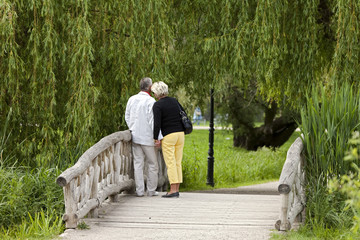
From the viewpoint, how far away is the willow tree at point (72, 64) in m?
10.4

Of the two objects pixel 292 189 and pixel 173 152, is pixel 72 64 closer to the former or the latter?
pixel 173 152

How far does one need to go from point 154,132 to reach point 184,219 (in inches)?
87.1

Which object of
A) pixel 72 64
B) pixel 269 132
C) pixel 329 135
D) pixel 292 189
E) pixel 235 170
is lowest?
pixel 235 170

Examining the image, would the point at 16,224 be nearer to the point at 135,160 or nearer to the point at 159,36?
the point at 135,160

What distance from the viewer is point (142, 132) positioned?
35.8 ft

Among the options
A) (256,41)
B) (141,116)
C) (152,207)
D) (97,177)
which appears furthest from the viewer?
(256,41)

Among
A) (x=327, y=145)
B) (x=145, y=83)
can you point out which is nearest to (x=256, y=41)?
(x=145, y=83)

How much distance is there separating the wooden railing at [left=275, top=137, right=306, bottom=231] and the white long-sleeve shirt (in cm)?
280

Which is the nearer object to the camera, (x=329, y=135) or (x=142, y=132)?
(x=329, y=135)

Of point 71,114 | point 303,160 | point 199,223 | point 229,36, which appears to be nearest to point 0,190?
point 71,114

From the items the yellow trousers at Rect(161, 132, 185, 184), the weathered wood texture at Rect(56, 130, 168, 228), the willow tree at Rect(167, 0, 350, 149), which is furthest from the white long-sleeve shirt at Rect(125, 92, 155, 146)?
the willow tree at Rect(167, 0, 350, 149)

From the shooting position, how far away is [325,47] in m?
14.8

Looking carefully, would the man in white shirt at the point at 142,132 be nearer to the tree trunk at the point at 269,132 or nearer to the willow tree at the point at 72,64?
the willow tree at the point at 72,64

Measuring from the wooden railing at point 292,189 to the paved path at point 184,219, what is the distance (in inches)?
11.5
